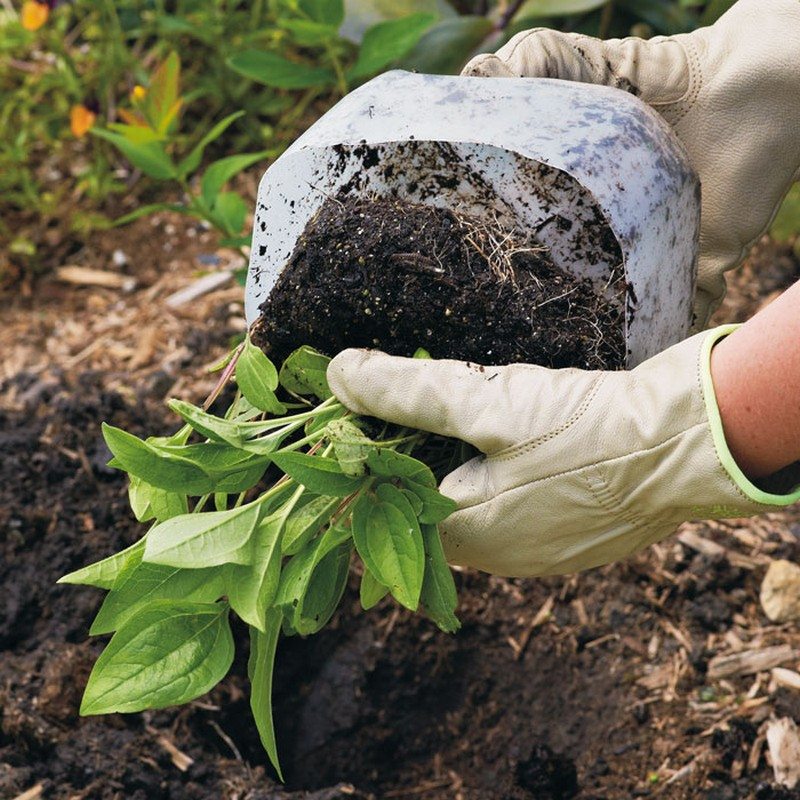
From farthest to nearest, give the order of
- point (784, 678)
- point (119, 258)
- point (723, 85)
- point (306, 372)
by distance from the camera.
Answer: point (119, 258)
point (784, 678)
point (723, 85)
point (306, 372)

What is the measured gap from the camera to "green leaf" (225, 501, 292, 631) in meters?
1.22

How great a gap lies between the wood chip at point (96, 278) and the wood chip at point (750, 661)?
5.85ft

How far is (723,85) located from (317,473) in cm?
97

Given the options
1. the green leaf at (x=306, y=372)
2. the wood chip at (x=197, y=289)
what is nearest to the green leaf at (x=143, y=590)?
the green leaf at (x=306, y=372)

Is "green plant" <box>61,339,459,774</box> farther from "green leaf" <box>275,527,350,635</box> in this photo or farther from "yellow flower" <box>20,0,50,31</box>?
"yellow flower" <box>20,0,50,31</box>

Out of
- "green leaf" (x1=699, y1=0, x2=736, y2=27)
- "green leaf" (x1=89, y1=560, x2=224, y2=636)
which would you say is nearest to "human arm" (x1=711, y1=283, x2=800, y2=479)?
"green leaf" (x1=89, y1=560, x2=224, y2=636)

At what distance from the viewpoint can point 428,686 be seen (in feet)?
6.32

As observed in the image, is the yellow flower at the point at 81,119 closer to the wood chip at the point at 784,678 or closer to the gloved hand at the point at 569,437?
the gloved hand at the point at 569,437

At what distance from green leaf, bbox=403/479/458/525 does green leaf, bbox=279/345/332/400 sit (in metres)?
0.23

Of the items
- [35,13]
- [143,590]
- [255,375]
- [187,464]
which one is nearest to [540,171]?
[255,375]

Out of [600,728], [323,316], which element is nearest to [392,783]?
[600,728]

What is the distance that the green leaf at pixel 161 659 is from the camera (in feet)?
3.95

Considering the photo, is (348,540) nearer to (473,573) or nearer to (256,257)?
(256,257)

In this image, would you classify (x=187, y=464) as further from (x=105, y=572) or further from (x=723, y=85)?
(x=723, y=85)
